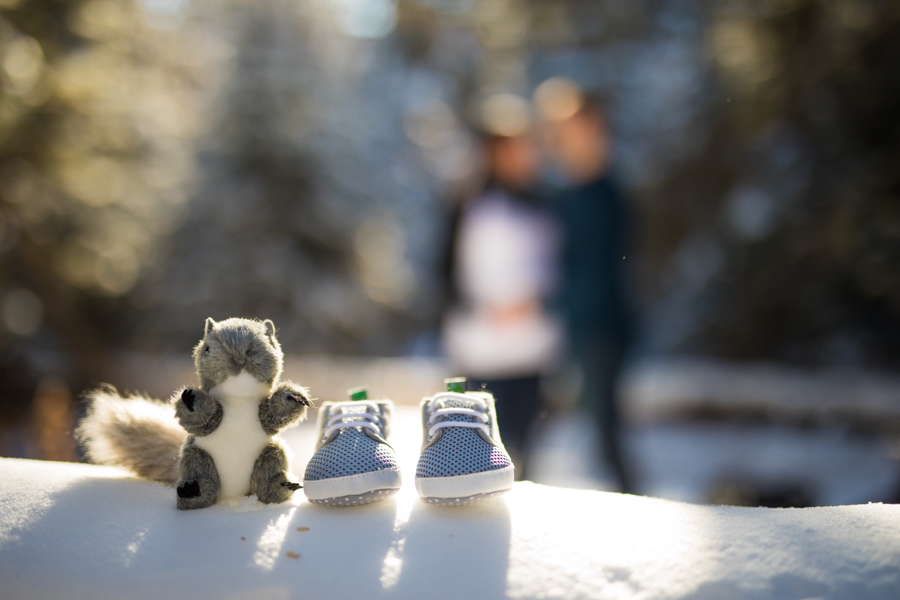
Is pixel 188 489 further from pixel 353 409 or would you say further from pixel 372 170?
pixel 372 170

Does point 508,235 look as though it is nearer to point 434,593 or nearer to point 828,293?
point 434,593

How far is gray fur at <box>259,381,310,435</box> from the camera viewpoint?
3.54ft

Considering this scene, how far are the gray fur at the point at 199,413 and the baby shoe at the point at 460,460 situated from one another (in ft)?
1.29

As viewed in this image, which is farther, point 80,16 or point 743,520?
point 80,16

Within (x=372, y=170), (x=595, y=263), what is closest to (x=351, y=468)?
(x=595, y=263)

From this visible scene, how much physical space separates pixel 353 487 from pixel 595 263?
5.03ft

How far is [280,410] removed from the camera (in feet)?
3.53

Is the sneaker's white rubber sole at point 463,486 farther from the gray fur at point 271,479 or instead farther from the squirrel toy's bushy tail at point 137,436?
the squirrel toy's bushy tail at point 137,436

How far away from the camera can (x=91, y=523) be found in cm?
101

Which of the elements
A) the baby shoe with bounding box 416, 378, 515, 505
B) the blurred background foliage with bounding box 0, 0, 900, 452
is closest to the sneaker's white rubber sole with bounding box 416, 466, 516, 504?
the baby shoe with bounding box 416, 378, 515, 505

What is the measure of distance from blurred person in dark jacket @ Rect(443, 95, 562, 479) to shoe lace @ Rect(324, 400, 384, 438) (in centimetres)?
80

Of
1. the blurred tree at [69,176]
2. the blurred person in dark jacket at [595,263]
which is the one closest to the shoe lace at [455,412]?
the blurred person in dark jacket at [595,263]

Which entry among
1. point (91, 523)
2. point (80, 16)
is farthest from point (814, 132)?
point (80, 16)

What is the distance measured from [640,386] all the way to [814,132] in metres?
2.57
